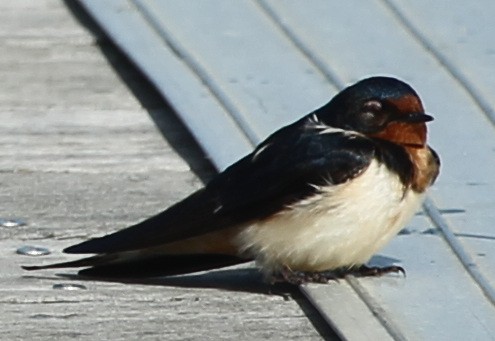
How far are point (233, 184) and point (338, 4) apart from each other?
206 cm

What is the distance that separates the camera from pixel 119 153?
5512 mm

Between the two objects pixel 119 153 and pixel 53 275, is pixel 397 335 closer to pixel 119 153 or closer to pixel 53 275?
pixel 53 275

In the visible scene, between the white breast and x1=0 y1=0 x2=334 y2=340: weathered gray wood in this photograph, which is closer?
x1=0 y1=0 x2=334 y2=340: weathered gray wood

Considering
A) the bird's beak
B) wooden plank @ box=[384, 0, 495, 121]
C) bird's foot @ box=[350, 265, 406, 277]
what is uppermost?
the bird's beak

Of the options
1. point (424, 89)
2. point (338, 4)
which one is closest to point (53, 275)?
point (424, 89)

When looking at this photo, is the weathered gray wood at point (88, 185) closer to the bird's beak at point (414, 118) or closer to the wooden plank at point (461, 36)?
the bird's beak at point (414, 118)

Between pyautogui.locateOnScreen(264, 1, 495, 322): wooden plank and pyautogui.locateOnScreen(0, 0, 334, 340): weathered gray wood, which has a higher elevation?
pyautogui.locateOnScreen(264, 1, 495, 322): wooden plank

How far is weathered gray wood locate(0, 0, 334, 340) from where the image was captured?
14.0ft

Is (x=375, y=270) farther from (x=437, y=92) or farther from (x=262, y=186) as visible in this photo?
(x=437, y=92)

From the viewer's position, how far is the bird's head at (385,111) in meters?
4.52

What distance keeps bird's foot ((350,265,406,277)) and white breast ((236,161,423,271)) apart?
0.05 m

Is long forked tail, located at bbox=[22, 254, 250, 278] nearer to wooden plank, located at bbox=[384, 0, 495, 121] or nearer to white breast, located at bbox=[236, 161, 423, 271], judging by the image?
white breast, located at bbox=[236, 161, 423, 271]

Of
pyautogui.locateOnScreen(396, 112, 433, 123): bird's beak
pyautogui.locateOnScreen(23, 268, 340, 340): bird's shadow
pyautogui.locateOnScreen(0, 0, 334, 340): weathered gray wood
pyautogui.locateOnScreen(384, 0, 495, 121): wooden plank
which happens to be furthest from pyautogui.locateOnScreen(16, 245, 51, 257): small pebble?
pyautogui.locateOnScreen(384, 0, 495, 121): wooden plank

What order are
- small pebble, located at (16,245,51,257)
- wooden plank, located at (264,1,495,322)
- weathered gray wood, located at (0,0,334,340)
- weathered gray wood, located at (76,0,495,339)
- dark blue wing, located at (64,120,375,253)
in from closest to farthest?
weathered gray wood, located at (0,0,334,340)
weathered gray wood, located at (76,0,495,339)
dark blue wing, located at (64,120,375,253)
small pebble, located at (16,245,51,257)
wooden plank, located at (264,1,495,322)
